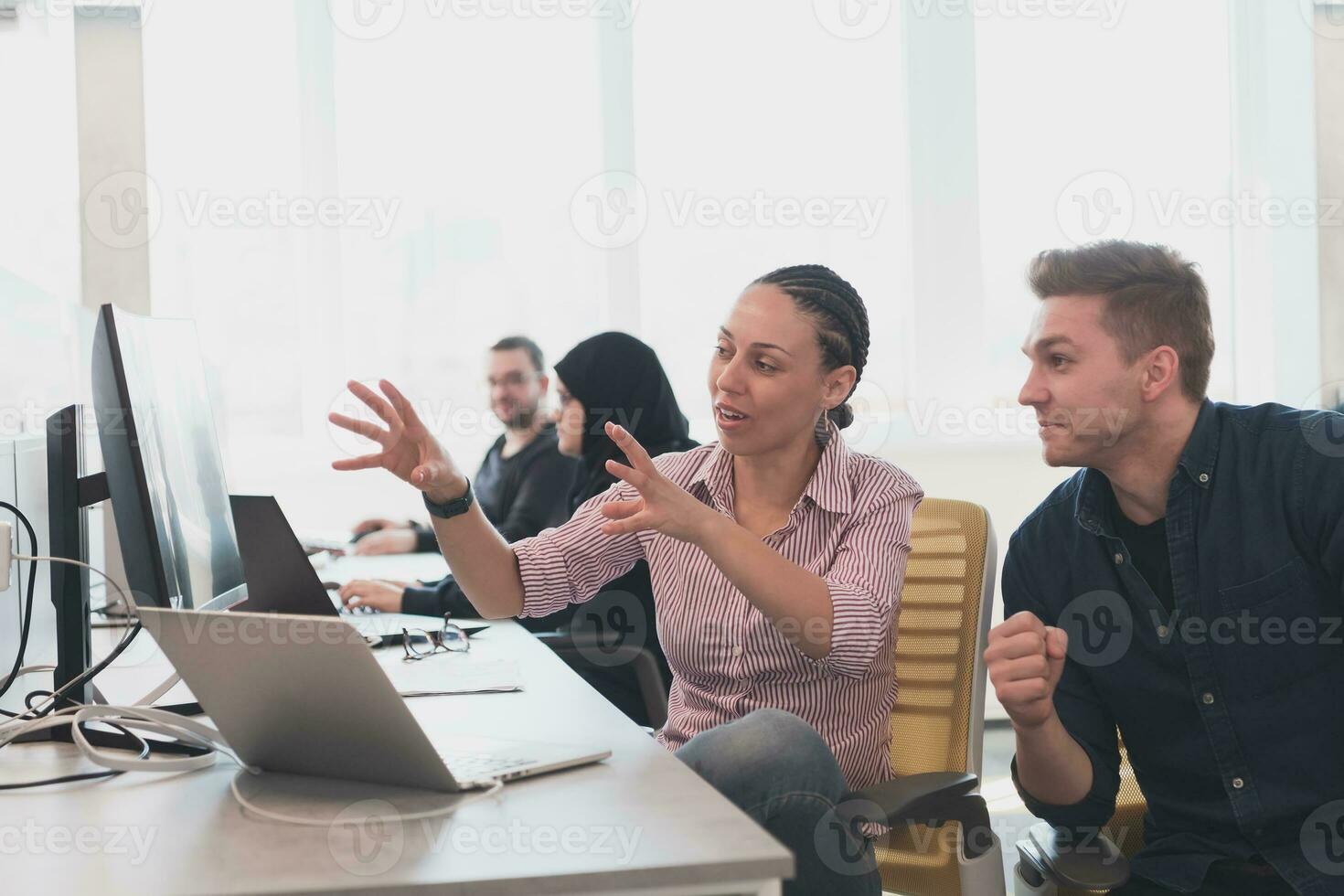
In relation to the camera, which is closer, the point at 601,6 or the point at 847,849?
the point at 847,849

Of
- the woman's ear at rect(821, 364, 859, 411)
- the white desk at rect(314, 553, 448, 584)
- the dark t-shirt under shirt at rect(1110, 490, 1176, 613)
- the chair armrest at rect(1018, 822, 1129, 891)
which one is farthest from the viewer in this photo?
the white desk at rect(314, 553, 448, 584)

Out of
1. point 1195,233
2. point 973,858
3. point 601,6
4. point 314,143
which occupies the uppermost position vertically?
point 601,6

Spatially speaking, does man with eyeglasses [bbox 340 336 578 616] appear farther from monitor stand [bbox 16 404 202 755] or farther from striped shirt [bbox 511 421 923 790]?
monitor stand [bbox 16 404 202 755]

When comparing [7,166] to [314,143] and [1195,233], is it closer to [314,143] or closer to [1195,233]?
[314,143]

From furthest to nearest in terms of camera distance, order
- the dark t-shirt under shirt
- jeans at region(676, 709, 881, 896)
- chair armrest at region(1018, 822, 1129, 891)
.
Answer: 1. the dark t-shirt under shirt
2. chair armrest at region(1018, 822, 1129, 891)
3. jeans at region(676, 709, 881, 896)

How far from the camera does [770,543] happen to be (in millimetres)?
1696

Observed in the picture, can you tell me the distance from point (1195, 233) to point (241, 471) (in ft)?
12.5

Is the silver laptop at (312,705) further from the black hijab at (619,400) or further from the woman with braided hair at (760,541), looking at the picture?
the black hijab at (619,400)

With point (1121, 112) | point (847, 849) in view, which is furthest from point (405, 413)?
point (1121, 112)

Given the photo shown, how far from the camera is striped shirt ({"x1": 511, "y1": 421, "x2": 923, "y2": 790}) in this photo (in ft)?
5.26

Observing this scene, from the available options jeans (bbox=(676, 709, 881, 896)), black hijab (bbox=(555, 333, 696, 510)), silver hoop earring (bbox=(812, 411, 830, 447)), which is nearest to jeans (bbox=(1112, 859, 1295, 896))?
jeans (bbox=(676, 709, 881, 896))

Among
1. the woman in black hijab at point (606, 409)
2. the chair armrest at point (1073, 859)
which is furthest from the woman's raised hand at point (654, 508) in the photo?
the woman in black hijab at point (606, 409)

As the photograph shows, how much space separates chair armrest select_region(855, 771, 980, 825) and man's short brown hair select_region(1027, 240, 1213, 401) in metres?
0.61

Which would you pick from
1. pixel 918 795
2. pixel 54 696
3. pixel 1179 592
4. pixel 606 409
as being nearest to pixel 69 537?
pixel 54 696
